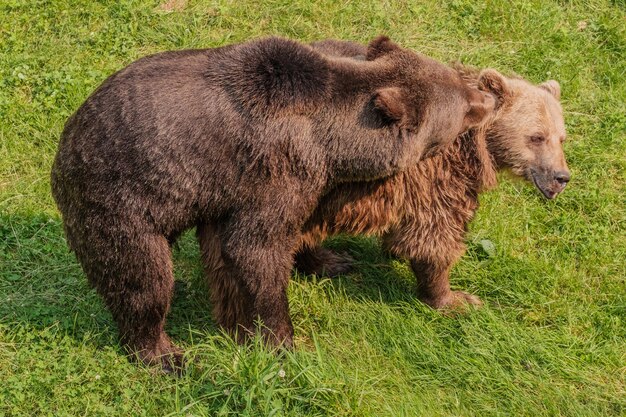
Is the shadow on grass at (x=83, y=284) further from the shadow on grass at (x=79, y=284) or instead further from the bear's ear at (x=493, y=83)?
the bear's ear at (x=493, y=83)

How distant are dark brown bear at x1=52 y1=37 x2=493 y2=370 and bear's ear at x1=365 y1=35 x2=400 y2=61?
0.7 inches

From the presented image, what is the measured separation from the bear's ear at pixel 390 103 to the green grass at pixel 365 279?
5.04 ft

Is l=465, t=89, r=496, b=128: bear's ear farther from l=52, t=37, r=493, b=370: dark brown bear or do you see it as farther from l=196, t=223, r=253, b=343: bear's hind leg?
l=196, t=223, r=253, b=343: bear's hind leg

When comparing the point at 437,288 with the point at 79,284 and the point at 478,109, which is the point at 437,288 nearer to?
the point at 478,109

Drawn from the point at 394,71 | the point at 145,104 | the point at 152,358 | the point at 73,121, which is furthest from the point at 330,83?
the point at 152,358

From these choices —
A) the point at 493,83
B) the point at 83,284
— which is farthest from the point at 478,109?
the point at 83,284

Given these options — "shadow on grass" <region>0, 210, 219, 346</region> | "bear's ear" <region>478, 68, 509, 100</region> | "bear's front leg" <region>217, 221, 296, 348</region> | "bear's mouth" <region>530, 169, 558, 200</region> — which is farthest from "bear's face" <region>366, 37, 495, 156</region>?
"shadow on grass" <region>0, 210, 219, 346</region>

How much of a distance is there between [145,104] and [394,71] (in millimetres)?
1547

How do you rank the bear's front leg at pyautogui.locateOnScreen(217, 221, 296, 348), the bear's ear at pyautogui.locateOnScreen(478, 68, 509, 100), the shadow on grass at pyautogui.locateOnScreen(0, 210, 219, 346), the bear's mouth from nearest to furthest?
Result: the bear's front leg at pyautogui.locateOnScreen(217, 221, 296, 348) < the bear's ear at pyautogui.locateOnScreen(478, 68, 509, 100) < the bear's mouth < the shadow on grass at pyautogui.locateOnScreen(0, 210, 219, 346)

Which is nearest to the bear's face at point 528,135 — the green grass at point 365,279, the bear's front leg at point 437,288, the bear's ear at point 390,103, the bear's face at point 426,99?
the bear's face at point 426,99

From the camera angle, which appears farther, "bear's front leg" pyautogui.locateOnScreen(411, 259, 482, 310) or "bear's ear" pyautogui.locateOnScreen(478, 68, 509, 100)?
"bear's front leg" pyautogui.locateOnScreen(411, 259, 482, 310)

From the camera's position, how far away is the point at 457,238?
6.20 m

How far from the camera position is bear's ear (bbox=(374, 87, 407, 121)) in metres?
5.10

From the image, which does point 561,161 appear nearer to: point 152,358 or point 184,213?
point 184,213
